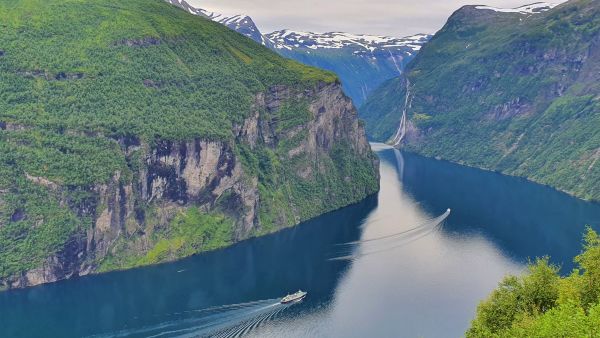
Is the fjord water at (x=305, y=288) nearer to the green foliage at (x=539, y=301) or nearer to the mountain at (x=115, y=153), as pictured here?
the mountain at (x=115, y=153)

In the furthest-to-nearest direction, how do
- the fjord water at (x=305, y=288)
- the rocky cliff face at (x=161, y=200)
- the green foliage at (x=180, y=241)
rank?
the green foliage at (x=180, y=241)
the rocky cliff face at (x=161, y=200)
the fjord water at (x=305, y=288)

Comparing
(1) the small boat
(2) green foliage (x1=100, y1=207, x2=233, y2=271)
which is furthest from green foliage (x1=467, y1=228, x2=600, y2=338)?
(2) green foliage (x1=100, y1=207, x2=233, y2=271)

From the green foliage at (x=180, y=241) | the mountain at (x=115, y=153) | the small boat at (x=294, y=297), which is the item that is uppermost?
the mountain at (x=115, y=153)

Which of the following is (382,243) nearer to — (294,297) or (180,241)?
(294,297)

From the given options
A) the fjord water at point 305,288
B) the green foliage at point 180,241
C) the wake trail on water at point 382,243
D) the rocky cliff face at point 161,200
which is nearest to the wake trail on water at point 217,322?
the fjord water at point 305,288

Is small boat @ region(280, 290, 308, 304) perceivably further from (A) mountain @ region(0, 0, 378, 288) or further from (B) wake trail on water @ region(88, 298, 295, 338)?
(A) mountain @ region(0, 0, 378, 288)
